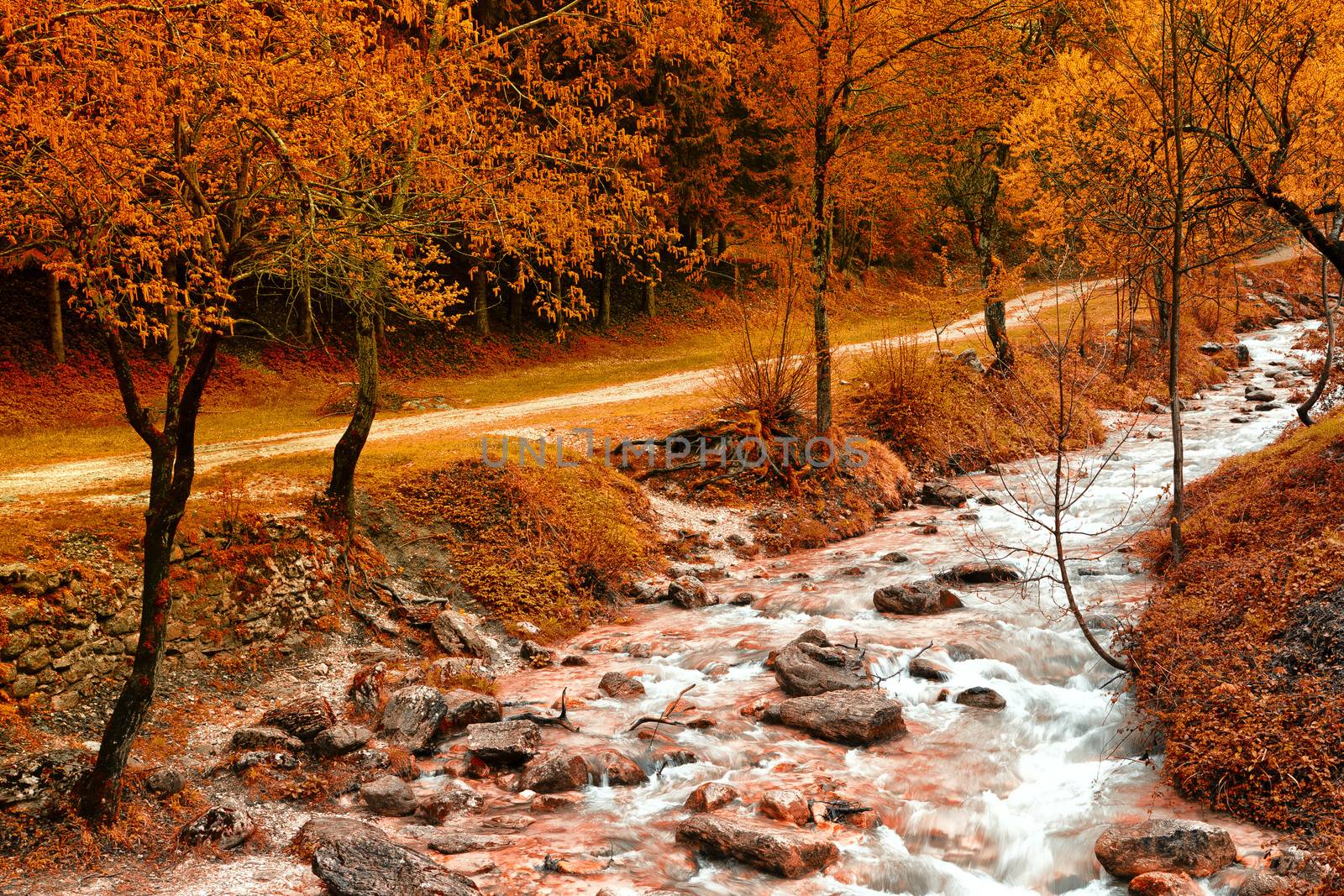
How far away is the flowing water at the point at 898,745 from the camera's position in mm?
6078

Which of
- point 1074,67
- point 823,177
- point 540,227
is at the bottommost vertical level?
point 540,227

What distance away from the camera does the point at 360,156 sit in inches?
267

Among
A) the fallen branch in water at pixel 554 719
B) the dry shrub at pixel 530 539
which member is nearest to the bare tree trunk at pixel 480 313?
the dry shrub at pixel 530 539

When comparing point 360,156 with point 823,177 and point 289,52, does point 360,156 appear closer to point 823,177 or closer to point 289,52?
point 289,52

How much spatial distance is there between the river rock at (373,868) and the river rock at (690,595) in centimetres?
611

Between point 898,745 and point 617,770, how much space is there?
2.45 m

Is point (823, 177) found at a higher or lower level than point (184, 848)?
higher

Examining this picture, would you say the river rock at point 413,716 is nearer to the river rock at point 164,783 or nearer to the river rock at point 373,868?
the river rock at point 164,783

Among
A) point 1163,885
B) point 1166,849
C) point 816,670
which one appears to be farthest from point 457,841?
point 1166,849

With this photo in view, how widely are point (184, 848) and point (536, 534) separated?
6237mm

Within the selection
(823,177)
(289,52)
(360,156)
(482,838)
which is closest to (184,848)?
(482,838)

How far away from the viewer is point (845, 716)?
794cm

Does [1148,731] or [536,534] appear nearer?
[1148,731]

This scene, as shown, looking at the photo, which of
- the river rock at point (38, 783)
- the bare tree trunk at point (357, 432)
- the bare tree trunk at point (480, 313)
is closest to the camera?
the river rock at point (38, 783)
